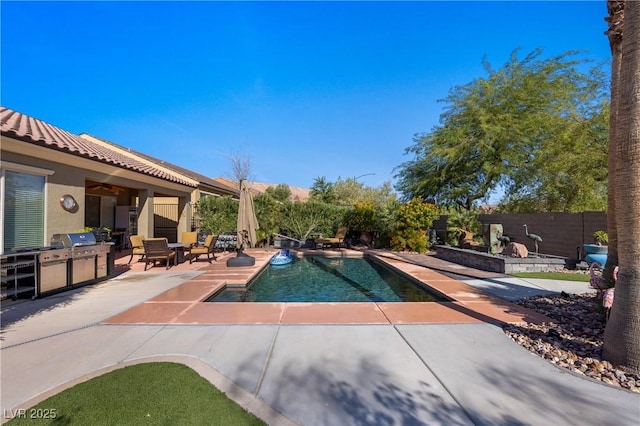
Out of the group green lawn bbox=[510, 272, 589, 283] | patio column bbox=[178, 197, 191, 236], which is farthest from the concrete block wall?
patio column bbox=[178, 197, 191, 236]

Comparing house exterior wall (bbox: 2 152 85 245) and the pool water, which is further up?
house exterior wall (bbox: 2 152 85 245)

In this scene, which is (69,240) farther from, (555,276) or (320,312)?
(555,276)

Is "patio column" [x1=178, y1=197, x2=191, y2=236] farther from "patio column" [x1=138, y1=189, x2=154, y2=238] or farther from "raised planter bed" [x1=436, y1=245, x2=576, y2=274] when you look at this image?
"raised planter bed" [x1=436, y1=245, x2=576, y2=274]

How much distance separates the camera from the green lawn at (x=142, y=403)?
2.46 meters

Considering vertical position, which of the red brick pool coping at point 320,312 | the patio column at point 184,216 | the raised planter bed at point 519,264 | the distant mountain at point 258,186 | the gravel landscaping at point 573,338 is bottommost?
the red brick pool coping at point 320,312

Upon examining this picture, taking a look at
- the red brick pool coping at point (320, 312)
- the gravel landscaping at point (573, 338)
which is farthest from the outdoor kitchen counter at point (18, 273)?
the gravel landscaping at point (573, 338)

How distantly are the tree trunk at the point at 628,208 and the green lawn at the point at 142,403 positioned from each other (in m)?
3.97

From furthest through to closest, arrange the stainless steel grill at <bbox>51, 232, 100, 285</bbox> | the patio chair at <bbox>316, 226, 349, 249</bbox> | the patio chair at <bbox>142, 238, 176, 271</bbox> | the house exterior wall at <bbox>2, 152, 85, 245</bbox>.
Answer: the patio chair at <bbox>316, 226, 349, 249</bbox>, the patio chair at <bbox>142, 238, 176, 271</bbox>, the house exterior wall at <bbox>2, 152, 85, 245</bbox>, the stainless steel grill at <bbox>51, 232, 100, 285</bbox>

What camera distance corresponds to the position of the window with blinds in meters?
7.04

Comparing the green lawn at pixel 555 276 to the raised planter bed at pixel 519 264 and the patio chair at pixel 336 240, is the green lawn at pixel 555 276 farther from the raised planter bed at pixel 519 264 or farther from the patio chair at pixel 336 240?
the patio chair at pixel 336 240

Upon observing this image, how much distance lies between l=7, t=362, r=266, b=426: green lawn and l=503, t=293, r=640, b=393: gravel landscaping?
362 centimetres

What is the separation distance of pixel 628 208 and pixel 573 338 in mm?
1980

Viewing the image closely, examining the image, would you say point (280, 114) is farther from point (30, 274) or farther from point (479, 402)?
point (479, 402)

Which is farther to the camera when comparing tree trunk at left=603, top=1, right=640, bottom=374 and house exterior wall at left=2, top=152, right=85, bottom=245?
house exterior wall at left=2, top=152, right=85, bottom=245
